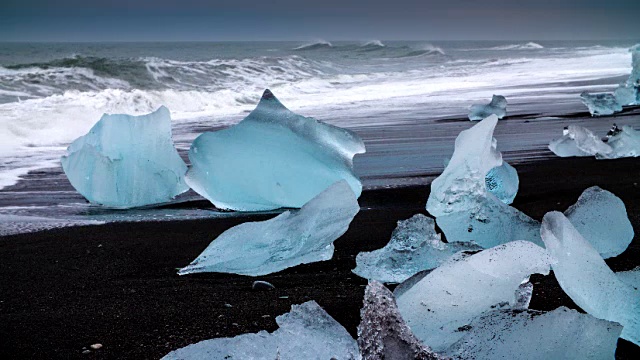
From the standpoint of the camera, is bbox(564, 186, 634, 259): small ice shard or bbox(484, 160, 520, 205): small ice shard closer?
bbox(564, 186, 634, 259): small ice shard

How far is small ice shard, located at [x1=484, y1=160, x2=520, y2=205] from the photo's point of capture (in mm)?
3381

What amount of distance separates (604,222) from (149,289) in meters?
1.47

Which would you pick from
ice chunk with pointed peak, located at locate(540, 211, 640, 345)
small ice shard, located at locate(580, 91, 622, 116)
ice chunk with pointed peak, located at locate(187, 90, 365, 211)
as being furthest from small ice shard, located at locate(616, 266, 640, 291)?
small ice shard, located at locate(580, 91, 622, 116)

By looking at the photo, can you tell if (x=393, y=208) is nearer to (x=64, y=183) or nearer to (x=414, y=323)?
(x=414, y=323)

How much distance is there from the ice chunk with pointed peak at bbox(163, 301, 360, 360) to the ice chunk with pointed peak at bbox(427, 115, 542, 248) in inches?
43.2

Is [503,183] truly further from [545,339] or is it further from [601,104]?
[601,104]

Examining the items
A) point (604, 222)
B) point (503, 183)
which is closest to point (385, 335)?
point (604, 222)

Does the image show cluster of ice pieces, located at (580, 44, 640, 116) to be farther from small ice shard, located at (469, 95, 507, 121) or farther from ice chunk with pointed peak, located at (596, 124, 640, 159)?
ice chunk with pointed peak, located at (596, 124, 640, 159)

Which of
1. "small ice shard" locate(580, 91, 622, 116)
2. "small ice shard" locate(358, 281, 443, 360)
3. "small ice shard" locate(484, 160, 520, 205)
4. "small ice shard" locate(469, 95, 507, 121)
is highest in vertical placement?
"small ice shard" locate(358, 281, 443, 360)

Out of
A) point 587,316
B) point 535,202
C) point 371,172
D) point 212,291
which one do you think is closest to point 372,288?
point 587,316

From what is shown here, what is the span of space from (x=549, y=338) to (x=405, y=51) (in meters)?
37.4

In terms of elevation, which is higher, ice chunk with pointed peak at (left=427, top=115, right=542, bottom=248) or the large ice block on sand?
ice chunk with pointed peak at (left=427, top=115, right=542, bottom=248)

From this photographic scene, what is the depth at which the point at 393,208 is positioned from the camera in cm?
349

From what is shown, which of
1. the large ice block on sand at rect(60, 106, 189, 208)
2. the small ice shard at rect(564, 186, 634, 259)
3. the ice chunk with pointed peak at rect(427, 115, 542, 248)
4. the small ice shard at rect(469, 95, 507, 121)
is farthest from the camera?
the small ice shard at rect(469, 95, 507, 121)
